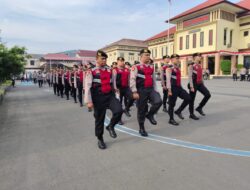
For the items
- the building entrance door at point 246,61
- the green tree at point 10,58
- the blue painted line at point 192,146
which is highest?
the building entrance door at point 246,61

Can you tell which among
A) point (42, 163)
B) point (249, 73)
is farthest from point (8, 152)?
point (249, 73)

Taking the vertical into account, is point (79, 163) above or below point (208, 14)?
below

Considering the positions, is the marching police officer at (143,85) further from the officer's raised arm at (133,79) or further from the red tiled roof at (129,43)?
the red tiled roof at (129,43)

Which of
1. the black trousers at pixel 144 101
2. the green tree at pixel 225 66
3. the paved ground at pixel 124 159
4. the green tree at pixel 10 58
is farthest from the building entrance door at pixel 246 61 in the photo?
the black trousers at pixel 144 101

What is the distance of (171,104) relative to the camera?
22.3 ft

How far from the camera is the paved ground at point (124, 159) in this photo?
10.9 ft

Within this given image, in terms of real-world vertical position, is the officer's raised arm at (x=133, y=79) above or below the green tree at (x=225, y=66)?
below

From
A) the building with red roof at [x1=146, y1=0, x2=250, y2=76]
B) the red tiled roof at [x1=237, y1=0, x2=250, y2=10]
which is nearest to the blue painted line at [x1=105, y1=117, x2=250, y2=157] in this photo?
the building with red roof at [x1=146, y1=0, x2=250, y2=76]

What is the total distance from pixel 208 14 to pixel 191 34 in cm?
458

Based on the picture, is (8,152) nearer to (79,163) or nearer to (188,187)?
(79,163)

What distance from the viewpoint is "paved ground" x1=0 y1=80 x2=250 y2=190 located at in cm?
333

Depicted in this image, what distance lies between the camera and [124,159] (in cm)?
422

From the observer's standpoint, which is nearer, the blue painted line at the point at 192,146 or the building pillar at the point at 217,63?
the blue painted line at the point at 192,146

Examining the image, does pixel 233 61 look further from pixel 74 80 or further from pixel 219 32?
pixel 74 80
